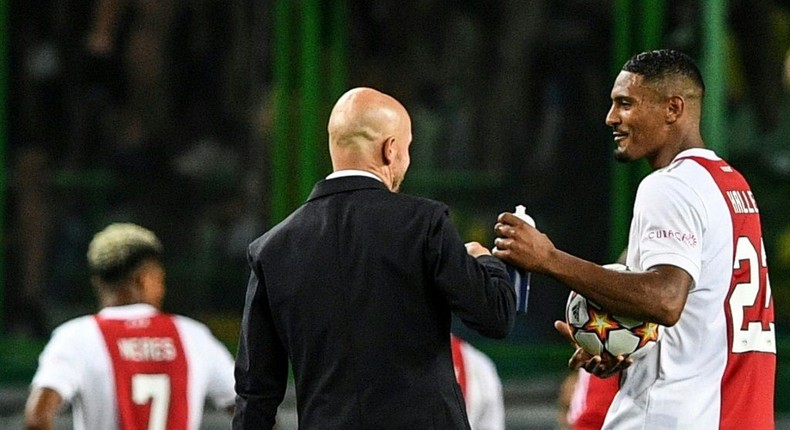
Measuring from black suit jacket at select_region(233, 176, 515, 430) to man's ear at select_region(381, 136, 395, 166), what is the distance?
74 mm

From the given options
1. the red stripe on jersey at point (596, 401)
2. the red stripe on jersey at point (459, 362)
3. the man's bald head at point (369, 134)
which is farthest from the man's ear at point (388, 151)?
the red stripe on jersey at point (459, 362)

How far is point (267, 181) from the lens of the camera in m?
8.95

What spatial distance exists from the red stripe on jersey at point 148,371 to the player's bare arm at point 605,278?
1879 mm

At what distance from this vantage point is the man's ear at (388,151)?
4.68 metres

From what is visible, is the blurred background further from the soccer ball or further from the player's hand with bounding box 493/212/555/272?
the player's hand with bounding box 493/212/555/272

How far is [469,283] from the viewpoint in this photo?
4477 mm

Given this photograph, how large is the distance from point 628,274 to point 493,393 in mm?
2612

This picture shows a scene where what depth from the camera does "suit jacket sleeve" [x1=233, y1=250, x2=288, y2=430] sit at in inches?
186

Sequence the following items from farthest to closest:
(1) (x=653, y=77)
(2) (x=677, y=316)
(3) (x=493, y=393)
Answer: (3) (x=493, y=393) → (1) (x=653, y=77) → (2) (x=677, y=316)

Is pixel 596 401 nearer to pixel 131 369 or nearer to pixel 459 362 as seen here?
pixel 131 369

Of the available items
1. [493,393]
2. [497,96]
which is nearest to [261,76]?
[497,96]

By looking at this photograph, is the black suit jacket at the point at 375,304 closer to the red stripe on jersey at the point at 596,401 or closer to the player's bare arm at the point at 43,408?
the red stripe on jersey at the point at 596,401

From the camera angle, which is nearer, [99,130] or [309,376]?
[309,376]

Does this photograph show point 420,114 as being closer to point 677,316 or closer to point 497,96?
point 497,96
